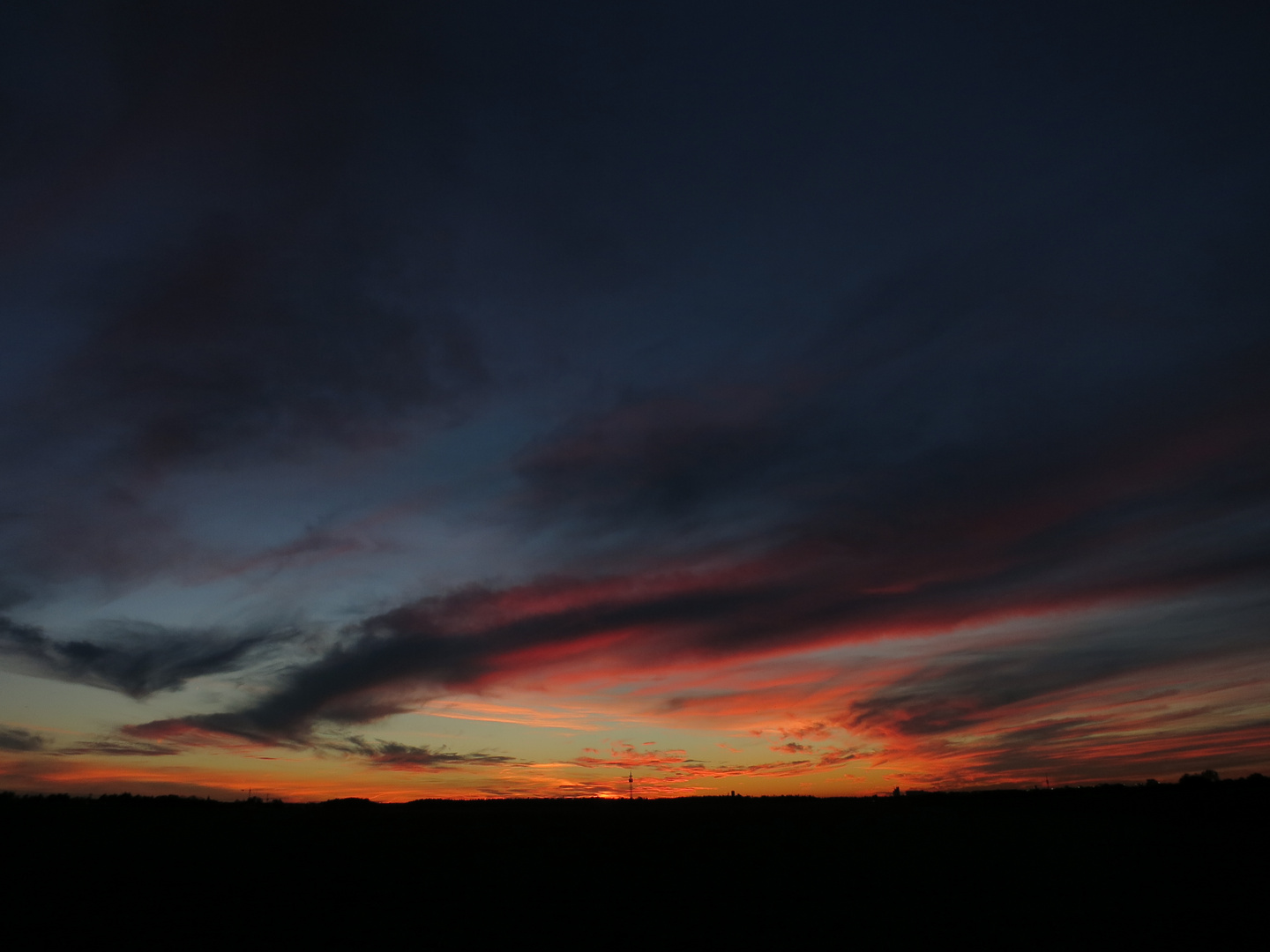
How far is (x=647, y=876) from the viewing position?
5253cm

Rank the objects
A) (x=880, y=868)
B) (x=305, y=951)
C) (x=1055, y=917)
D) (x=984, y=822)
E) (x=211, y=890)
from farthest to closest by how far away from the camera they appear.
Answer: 1. (x=984, y=822)
2. (x=880, y=868)
3. (x=211, y=890)
4. (x=1055, y=917)
5. (x=305, y=951)

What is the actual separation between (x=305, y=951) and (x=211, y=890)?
49.4 ft

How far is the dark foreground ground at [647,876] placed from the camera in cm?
4084

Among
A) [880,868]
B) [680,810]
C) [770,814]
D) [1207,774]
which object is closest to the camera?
[880,868]

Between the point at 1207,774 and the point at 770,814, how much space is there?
3255 inches

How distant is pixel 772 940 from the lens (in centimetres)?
3878

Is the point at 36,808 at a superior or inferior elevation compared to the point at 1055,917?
superior

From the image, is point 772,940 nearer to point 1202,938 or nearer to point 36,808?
point 1202,938

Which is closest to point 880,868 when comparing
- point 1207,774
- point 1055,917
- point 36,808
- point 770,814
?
point 1055,917

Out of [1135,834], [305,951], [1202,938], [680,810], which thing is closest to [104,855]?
[305,951]

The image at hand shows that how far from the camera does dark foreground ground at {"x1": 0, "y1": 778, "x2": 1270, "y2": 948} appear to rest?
1608 inches

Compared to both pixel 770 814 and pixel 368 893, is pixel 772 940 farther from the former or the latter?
pixel 770 814

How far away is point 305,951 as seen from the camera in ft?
122

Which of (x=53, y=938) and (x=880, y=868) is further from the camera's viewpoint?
(x=880, y=868)
